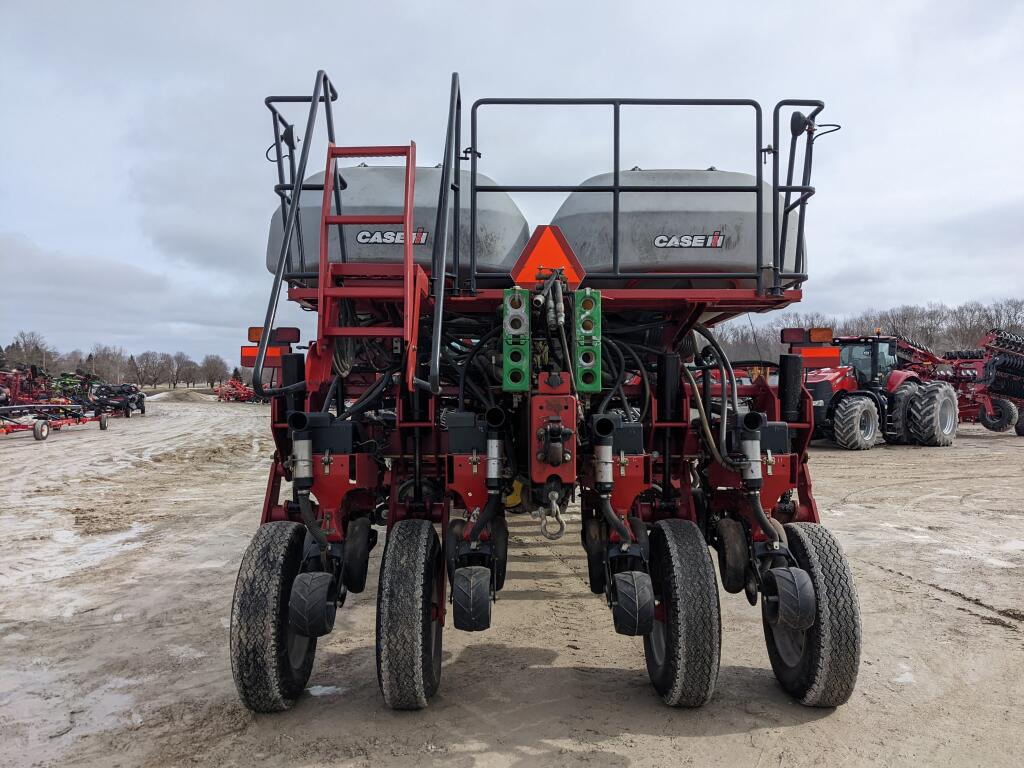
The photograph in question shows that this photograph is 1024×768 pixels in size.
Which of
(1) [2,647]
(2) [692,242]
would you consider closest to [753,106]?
(2) [692,242]

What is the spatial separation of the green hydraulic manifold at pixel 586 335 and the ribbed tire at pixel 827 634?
138 centimetres

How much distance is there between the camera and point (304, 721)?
334 cm

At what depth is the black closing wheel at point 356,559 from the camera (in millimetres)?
3672

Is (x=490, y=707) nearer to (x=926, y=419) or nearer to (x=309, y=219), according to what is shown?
(x=309, y=219)

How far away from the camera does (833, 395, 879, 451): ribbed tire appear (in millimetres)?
14289

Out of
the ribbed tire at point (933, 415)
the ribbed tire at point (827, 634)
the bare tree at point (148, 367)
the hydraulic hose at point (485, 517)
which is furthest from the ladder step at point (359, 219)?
the bare tree at point (148, 367)

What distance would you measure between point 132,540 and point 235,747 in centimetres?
489

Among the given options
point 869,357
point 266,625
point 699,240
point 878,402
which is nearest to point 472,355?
point 699,240

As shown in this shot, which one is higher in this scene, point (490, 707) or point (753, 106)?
point (753, 106)

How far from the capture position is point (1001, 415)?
1822cm

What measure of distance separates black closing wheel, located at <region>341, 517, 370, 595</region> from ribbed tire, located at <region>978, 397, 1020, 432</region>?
19424 millimetres

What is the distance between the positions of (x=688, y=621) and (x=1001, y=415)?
62.4 feet

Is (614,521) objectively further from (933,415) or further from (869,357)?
(933,415)

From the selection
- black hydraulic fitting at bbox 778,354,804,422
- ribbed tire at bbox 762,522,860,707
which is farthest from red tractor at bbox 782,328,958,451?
ribbed tire at bbox 762,522,860,707
